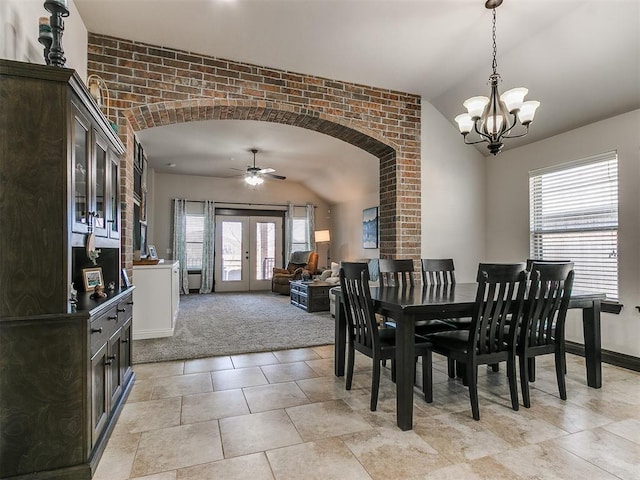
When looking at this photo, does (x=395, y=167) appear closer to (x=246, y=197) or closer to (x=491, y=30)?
(x=491, y=30)

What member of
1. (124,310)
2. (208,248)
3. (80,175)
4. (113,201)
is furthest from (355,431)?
(208,248)

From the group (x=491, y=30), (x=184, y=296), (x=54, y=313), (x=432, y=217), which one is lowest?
(x=184, y=296)

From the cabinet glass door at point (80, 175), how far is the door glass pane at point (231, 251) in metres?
7.29

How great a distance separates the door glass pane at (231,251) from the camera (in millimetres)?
9250

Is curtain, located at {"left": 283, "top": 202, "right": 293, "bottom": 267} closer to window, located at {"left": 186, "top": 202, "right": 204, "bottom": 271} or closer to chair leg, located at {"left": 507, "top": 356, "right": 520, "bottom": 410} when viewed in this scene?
window, located at {"left": 186, "top": 202, "right": 204, "bottom": 271}

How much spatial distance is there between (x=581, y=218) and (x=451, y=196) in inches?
56.1

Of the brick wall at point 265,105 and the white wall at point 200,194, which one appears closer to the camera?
the brick wall at point 265,105

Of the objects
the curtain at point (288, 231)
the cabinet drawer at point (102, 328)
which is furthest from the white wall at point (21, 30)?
the curtain at point (288, 231)

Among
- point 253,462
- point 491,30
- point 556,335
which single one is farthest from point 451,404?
point 491,30

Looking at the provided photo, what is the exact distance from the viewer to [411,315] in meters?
2.30

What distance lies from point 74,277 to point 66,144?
3.66 feet

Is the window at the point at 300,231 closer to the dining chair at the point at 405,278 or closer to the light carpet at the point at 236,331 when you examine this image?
the light carpet at the point at 236,331

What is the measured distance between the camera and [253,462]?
6.31ft

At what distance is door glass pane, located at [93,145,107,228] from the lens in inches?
90.0
